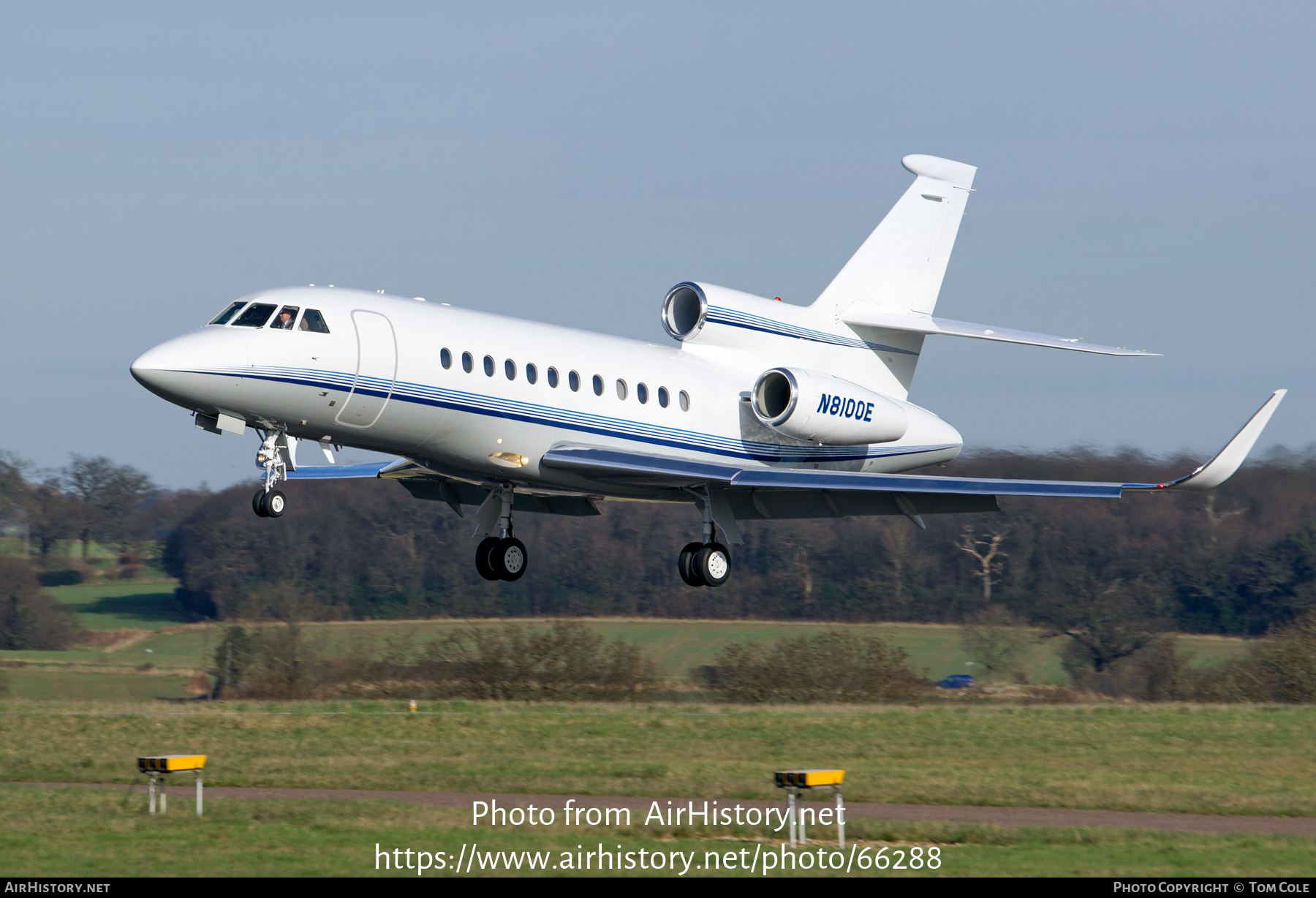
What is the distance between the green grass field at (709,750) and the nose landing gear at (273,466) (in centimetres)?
433

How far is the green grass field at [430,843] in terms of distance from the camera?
43.1ft

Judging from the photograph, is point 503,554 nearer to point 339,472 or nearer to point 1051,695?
point 339,472

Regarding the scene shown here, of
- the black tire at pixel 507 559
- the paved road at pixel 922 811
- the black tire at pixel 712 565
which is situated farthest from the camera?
the black tire at pixel 507 559

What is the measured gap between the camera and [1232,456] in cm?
1838

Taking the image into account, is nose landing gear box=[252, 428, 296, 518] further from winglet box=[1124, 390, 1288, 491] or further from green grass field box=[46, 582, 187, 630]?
green grass field box=[46, 582, 187, 630]

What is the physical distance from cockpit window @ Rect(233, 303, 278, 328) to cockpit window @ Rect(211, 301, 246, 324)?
5.1 inches

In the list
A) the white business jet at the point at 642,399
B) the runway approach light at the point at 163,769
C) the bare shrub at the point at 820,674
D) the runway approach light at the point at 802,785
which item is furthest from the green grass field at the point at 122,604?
the runway approach light at the point at 802,785

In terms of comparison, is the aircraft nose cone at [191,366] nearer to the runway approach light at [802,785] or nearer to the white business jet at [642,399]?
the white business jet at [642,399]

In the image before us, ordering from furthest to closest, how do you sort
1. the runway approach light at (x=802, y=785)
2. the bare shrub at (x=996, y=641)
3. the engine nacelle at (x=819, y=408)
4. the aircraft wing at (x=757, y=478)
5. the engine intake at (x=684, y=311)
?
1. the bare shrub at (x=996, y=641)
2. the engine intake at (x=684, y=311)
3. the engine nacelle at (x=819, y=408)
4. the aircraft wing at (x=757, y=478)
5. the runway approach light at (x=802, y=785)

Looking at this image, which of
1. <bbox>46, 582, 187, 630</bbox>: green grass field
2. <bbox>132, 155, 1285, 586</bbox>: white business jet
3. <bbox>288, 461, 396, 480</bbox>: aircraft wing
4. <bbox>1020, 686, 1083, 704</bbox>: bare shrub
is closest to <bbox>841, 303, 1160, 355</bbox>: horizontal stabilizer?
<bbox>132, 155, 1285, 586</bbox>: white business jet

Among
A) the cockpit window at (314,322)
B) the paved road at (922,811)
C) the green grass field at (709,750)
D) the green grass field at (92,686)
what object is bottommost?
the green grass field at (92,686)

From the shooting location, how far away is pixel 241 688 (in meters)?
38.9

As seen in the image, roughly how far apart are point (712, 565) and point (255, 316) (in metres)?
7.52

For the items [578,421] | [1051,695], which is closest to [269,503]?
[578,421]
